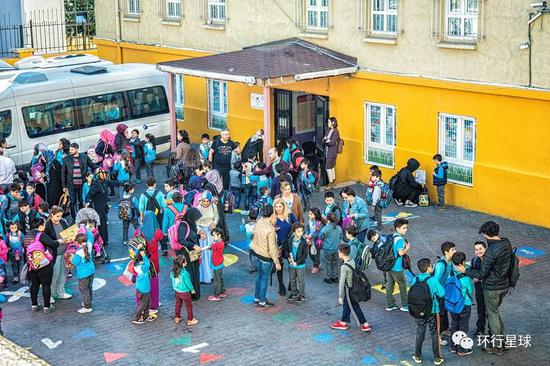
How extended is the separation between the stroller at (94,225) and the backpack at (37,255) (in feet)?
3.67

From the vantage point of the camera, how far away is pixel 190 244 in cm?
1667

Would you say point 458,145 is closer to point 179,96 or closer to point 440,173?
point 440,173

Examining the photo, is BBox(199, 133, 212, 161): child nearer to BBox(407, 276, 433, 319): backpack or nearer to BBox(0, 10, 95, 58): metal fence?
BBox(407, 276, 433, 319): backpack

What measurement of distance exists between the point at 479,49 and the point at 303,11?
19.7 feet

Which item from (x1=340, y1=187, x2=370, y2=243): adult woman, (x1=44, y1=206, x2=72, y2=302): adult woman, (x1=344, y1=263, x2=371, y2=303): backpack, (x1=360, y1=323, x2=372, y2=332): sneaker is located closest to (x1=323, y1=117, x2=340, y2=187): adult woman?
(x1=340, y1=187, x2=370, y2=243): adult woman

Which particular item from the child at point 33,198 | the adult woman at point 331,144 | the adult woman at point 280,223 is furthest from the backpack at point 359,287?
the adult woman at point 331,144

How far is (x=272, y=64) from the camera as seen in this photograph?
2441 cm

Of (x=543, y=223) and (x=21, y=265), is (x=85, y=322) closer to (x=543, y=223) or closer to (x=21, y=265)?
(x=21, y=265)

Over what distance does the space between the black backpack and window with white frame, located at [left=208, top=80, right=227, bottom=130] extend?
559 inches

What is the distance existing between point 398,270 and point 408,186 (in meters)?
7.11

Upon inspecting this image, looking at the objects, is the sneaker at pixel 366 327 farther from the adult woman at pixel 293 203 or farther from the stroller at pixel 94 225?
the stroller at pixel 94 225

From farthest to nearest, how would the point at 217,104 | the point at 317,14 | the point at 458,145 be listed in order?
the point at 217,104
the point at 317,14
the point at 458,145

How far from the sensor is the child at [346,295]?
49.1ft

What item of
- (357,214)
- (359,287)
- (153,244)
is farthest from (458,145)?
(153,244)
